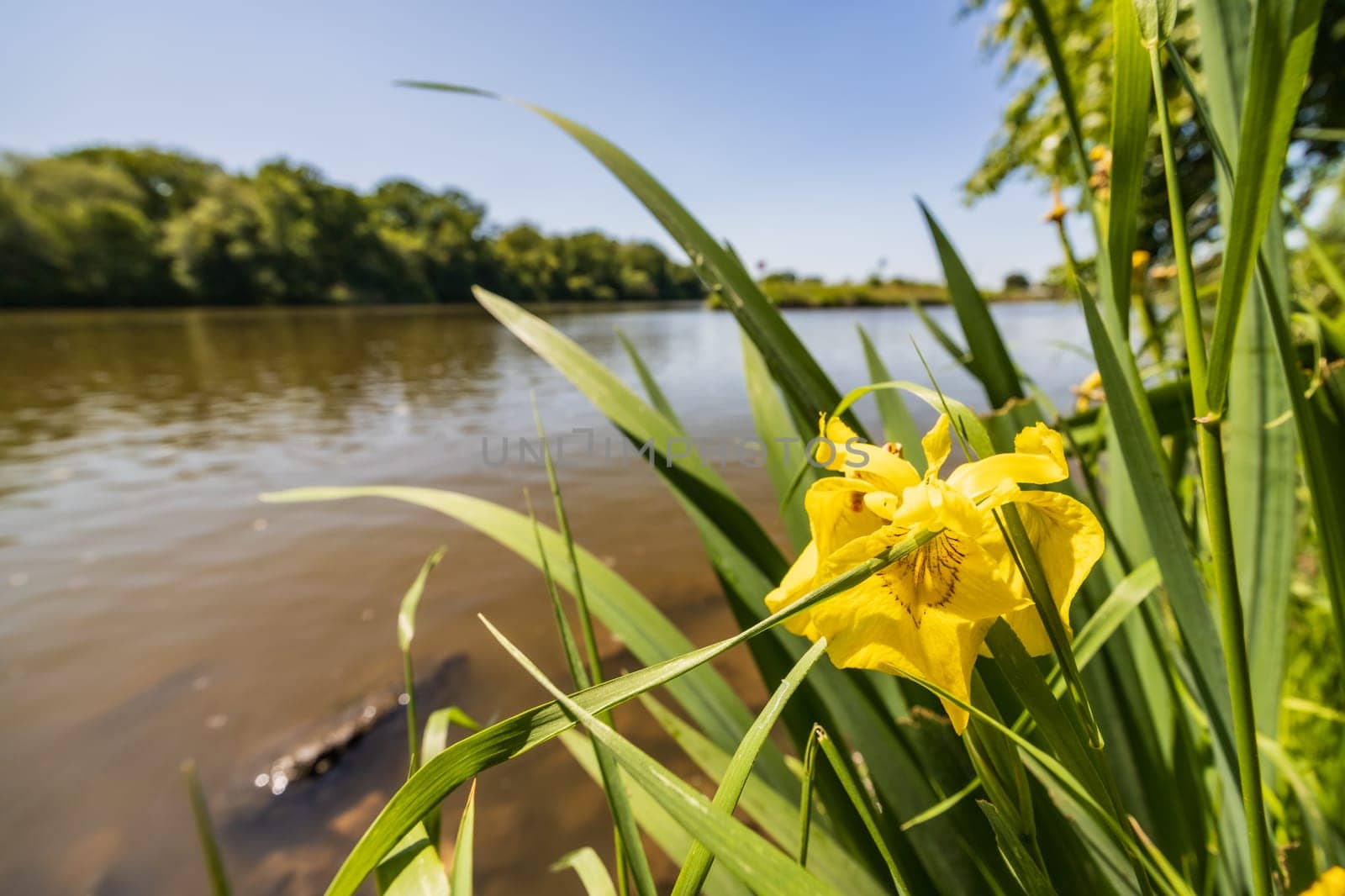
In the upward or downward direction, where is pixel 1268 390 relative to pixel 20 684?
upward

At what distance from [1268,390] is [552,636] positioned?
2.01 meters

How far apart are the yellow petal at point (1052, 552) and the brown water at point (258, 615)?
1.77ft

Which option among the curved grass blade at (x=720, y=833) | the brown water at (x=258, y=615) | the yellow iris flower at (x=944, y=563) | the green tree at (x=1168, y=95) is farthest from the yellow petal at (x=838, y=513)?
the green tree at (x=1168, y=95)

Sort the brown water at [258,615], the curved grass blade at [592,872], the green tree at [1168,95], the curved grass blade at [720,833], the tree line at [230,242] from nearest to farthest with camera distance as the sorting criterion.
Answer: the curved grass blade at [720,833] < the curved grass blade at [592,872] < the brown water at [258,615] < the green tree at [1168,95] < the tree line at [230,242]

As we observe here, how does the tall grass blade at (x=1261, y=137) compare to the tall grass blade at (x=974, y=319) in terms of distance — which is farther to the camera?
the tall grass blade at (x=974, y=319)

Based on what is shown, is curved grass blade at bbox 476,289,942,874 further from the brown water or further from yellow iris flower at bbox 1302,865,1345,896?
the brown water

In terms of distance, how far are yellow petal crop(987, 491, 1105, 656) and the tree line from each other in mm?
32384

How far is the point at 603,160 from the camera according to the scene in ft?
1.75

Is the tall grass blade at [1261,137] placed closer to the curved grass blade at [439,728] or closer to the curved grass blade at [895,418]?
the curved grass blade at [895,418]

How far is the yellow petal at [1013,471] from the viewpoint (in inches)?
11.1

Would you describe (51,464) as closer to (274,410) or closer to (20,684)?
(274,410)

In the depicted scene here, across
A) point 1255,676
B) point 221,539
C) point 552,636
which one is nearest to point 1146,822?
point 1255,676

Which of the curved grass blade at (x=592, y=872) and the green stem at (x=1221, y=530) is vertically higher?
the green stem at (x=1221, y=530)

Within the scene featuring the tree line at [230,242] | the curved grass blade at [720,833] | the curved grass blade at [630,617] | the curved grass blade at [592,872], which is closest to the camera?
the curved grass blade at [720,833]
